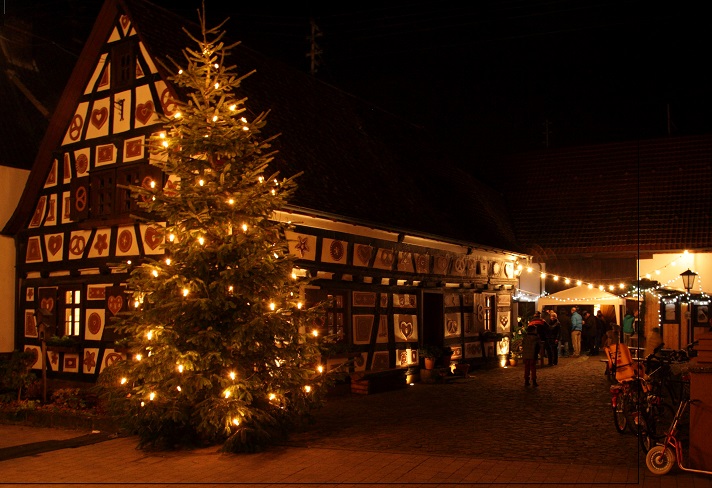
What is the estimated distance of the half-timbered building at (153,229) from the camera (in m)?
15.3

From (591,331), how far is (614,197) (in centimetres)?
490

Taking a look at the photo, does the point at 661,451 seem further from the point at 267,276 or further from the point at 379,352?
the point at 379,352

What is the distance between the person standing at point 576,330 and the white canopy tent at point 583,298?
42cm

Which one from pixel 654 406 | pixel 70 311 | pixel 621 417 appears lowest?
pixel 621 417

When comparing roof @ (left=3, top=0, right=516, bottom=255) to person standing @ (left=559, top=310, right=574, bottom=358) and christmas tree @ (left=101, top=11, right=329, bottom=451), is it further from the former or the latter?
christmas tree @ (left=101, top=11, right=329, bottom=451)

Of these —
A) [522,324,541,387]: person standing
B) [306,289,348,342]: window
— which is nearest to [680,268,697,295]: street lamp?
[522,324,541,387]: person standing

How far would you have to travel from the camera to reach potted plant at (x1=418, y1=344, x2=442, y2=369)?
62.6ft

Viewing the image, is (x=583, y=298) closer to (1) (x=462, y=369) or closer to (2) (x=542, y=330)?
(2) (x=542, y=330)

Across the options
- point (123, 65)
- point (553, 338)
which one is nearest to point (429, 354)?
point (553, 338)

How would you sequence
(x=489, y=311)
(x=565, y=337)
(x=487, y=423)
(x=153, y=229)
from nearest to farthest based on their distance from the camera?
(x=487, y=423)
(x=153, y=229)
(x=489, y=311)
(x=565, y=337)

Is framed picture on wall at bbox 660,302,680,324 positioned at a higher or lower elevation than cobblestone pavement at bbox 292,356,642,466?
higher

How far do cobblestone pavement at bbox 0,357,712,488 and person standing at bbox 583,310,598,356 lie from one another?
1192 centimetres

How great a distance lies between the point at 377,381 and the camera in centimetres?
1673

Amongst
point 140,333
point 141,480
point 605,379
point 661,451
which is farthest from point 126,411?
point 605,379
